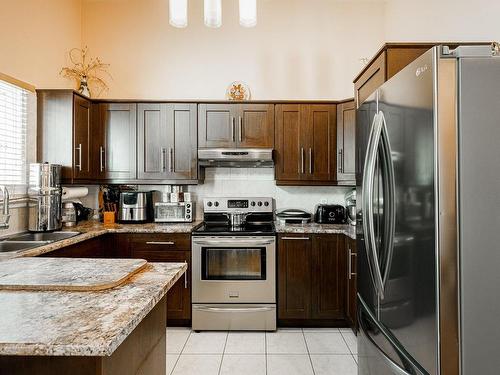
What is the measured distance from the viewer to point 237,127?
335cm

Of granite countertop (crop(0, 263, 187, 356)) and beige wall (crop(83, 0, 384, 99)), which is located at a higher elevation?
beige wall (crop(83, 0, 384, 99))

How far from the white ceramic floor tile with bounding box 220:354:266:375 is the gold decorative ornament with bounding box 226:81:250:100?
2.44 metres

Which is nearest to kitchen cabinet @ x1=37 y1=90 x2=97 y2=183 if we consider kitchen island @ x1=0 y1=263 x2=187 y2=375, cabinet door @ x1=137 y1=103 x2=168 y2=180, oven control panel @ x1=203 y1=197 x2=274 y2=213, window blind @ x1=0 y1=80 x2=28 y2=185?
window blind @ x1=0 y1=80 x2=28 y2=185

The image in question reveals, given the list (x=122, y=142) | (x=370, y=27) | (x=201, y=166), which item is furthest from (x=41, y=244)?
(x=370, y=27)

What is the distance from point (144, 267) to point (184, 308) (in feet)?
5.63

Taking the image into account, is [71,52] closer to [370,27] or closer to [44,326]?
[370,27]

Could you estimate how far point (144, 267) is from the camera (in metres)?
1.46

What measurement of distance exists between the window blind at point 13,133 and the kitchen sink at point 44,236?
430 millimetres

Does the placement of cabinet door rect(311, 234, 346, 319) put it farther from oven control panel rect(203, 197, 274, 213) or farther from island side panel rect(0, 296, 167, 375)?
island side panel rect(0, 296, 167, 375)

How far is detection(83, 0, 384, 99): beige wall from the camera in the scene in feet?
11.9

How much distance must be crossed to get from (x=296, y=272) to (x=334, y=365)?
2.71 feet

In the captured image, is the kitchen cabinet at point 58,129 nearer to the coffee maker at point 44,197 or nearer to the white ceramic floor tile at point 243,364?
the coffee maker at point 44,197

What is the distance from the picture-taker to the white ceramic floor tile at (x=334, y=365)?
231 centimetres

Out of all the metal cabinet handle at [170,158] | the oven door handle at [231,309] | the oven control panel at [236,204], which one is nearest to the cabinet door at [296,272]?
the oven door handle at [231,309]
